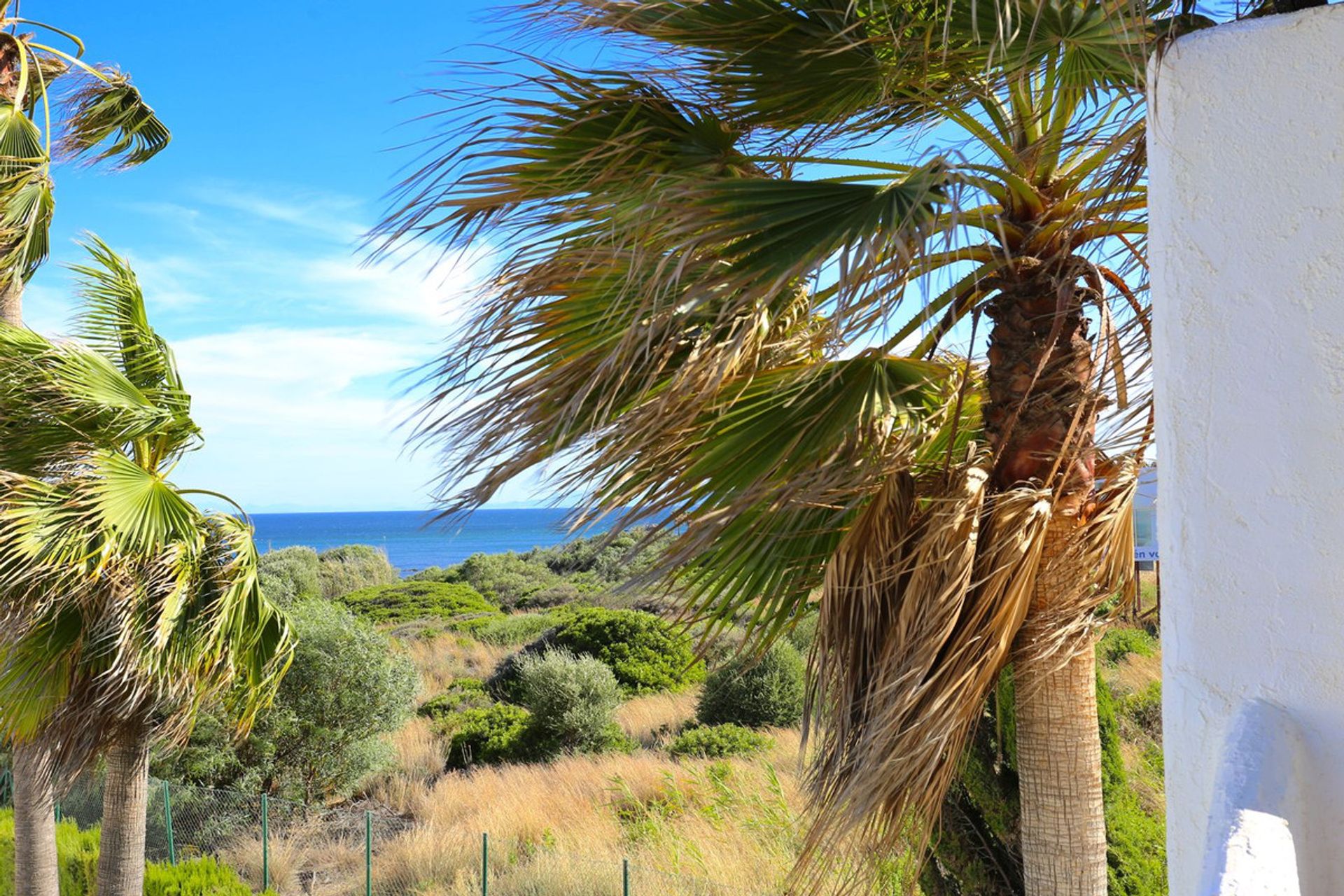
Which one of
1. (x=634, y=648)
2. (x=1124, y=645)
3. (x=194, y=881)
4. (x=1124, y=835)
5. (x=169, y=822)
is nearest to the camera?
(x=1124, y=835)

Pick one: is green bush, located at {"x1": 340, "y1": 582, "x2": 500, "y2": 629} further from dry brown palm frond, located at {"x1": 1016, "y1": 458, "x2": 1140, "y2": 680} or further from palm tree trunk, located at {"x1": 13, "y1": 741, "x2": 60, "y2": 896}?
dry brown palm frond, located at {"x1": 1016, "y1": 458, "x2": 1140, "y2": 680}

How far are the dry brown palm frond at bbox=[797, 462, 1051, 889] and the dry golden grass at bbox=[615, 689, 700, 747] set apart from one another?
11.3 m

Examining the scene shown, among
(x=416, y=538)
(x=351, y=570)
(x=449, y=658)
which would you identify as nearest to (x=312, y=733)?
(x=449, y=658)

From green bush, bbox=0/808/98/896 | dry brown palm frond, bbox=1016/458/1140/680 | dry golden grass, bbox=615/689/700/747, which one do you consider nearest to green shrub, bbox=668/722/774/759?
dry golden grass, bbox=615/689/700/747

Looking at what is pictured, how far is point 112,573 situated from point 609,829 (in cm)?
510

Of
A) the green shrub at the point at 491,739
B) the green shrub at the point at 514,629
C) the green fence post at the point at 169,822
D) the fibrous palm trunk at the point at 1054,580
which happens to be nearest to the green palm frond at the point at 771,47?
the fibrous palm trunk at the point at 1054,580

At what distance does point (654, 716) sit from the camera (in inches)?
607

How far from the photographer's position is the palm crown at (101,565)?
6211 millimetres

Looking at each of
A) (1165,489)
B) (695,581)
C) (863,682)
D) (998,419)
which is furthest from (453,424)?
(1165,489)

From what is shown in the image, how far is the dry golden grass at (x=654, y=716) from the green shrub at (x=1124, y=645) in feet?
20.7

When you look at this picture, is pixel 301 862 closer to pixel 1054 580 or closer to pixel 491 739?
pixel 491 739

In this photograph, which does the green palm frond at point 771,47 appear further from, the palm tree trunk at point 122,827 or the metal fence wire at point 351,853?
the palm tree trunk at point 122,827

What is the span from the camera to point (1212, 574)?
1.54 meters

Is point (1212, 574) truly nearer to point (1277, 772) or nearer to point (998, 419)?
point (1277, 772)
